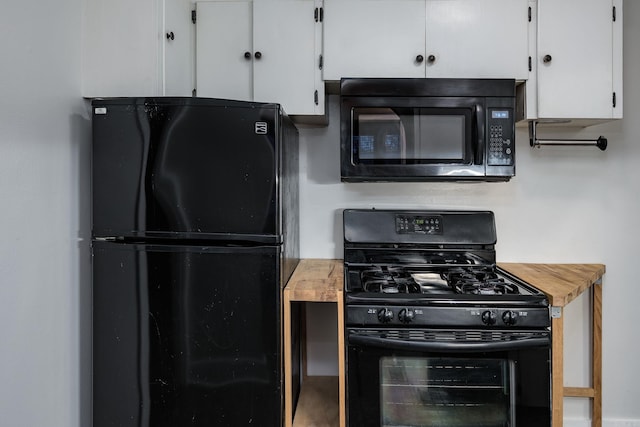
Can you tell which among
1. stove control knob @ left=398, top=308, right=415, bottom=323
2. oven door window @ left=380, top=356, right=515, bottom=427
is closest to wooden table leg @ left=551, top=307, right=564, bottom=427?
oven door window @ left=380, top=356, right=515, bottom=427

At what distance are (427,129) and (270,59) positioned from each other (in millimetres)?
759

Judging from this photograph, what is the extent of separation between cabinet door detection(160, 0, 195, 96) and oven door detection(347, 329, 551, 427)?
1227mm

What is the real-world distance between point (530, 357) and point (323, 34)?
60.2 inches

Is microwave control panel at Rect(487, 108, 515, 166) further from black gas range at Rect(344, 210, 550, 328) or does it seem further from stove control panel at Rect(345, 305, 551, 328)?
stove control panel at Rect(345, 305, 551, 328)

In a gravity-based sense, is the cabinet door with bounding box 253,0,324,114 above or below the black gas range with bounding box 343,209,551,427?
above

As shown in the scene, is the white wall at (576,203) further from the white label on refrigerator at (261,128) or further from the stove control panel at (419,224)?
the white label on refrigerator at (261,128)

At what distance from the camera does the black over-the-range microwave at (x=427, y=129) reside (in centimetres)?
175

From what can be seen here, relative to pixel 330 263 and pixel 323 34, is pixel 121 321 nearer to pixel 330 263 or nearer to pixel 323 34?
pixel 330 263

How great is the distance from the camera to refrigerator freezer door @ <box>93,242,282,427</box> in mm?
1459

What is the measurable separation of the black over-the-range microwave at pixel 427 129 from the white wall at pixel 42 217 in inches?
42.1

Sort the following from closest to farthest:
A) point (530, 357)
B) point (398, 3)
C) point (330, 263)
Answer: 1. point (530, 357)
2. point (398, 3)
3. point (330, 263)

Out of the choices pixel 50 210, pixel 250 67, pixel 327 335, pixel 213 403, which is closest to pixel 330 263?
pixel 327 335

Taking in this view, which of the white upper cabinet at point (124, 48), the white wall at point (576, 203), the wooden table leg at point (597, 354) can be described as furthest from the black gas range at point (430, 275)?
the white upper cabinet at point (124, 48)

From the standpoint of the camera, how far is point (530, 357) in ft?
4.67
